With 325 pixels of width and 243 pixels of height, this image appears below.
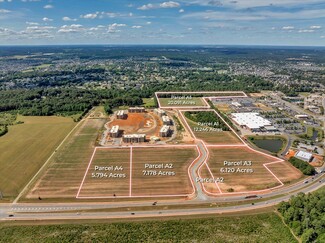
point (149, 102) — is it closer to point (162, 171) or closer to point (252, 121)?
point (252, 121)

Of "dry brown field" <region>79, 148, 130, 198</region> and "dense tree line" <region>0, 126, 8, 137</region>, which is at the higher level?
"dense tree line" <region>0, 126, 8, 137</region>

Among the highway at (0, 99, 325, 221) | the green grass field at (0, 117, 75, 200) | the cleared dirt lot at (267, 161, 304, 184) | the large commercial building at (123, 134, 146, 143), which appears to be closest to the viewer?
the highway at (0, 99, 325, 221)

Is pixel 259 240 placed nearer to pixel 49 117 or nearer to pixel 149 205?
pixel 149 205

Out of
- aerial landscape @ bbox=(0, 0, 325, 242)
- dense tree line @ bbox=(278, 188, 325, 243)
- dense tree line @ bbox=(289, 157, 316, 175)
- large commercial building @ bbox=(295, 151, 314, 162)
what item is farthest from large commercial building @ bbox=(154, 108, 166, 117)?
dense tree line @ bbox=(278, 188, 325, 243)

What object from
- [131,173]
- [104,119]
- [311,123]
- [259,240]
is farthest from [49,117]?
[311,123]

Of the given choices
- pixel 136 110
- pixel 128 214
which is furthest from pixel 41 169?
pixel 136 110

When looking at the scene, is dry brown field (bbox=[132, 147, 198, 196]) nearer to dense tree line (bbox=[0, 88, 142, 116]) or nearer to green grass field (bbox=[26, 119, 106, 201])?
green grass field (bbox=[26, 119, 106, 201])

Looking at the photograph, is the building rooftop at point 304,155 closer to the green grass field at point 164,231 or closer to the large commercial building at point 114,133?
the green grass field at point 164,231

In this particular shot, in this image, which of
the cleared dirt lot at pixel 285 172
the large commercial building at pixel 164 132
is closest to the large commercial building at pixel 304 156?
the cleared dirt lot at pixel 285 172
